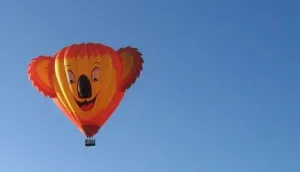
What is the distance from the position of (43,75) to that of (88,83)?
340 cm

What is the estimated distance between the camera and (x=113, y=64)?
94.1 m

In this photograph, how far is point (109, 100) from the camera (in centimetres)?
9400

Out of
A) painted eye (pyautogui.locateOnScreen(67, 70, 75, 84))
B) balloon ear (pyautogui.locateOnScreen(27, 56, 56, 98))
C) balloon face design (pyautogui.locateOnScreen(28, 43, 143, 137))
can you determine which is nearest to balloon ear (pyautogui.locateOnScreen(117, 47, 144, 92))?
balloon face design (pyautogui.locateOnScreen(28, 43, 143, 137))

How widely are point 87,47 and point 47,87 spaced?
3900 millimetres

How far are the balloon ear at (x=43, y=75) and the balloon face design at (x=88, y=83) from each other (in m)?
0.52

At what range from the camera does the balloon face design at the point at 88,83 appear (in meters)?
93.6

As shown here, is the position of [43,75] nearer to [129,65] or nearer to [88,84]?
[88,84]

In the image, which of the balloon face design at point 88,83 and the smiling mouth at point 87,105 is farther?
the smiling mouth at point 87,105

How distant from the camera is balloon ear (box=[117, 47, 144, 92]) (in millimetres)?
94688

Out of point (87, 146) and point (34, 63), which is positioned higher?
point (34, 63)

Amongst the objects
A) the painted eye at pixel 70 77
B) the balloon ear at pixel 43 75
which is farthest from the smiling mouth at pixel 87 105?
the balloon ear at pixel 43 75

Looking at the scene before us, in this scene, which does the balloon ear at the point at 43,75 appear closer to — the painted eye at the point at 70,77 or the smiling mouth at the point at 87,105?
the painted eye at the point at 70,77

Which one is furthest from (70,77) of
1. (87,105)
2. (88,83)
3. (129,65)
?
(129,65)

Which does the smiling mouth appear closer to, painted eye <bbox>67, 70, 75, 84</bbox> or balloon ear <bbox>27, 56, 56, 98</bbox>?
painted eye <bbox>67, 70, 75, 84</bbox>
